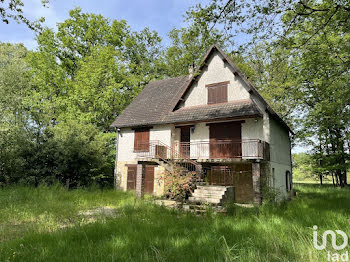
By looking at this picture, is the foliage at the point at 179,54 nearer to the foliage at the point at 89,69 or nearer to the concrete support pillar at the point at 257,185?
the foliage at the point at 89,69

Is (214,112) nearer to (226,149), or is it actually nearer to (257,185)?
(226,149)

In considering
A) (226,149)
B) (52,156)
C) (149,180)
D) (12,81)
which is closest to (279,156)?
(226,149)

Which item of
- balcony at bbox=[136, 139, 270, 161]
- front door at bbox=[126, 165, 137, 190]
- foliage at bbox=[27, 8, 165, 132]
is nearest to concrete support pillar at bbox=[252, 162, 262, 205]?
balcony at bbox=[136, 139, 270, 161]

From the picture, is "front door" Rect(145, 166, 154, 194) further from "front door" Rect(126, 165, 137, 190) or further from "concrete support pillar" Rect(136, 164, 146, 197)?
"concrete support pillar" Rect(136, 164, 146, 197)

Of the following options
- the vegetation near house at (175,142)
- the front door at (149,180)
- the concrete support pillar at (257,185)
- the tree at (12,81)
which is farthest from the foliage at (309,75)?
the tree at (12,81)

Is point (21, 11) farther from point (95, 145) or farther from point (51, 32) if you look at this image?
point (51, 32)

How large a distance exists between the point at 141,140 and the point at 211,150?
558cm

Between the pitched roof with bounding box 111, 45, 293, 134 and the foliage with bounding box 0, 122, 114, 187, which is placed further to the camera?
the foliage with bounding box 0, 122, 114, 187

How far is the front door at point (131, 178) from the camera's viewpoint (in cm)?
1655

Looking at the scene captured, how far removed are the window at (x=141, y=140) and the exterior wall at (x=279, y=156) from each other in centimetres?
857

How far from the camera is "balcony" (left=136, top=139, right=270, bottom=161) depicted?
12.2m

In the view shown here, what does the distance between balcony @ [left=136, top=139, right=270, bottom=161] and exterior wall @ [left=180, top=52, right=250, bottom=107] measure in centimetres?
285

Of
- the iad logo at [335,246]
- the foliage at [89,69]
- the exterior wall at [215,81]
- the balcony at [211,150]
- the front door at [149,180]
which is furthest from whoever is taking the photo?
the foliage at [89,69]

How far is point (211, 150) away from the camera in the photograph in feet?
46.6
